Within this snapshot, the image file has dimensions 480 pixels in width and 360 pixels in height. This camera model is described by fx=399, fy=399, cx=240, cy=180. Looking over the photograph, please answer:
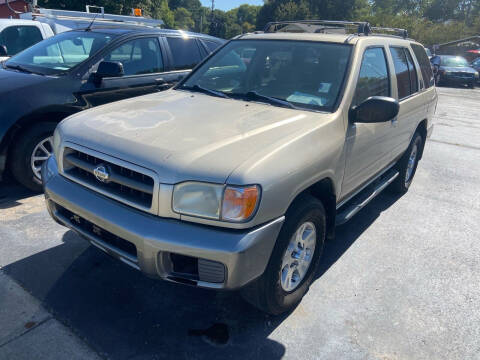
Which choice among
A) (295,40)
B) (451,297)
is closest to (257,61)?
(295,40)

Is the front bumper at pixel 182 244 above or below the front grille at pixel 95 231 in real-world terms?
above

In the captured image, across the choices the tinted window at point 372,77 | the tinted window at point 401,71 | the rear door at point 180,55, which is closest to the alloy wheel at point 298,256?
the tinted window at point 372,77

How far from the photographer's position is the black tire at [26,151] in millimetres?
4176

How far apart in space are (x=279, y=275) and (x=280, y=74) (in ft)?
5.75

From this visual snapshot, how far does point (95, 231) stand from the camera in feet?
8.29

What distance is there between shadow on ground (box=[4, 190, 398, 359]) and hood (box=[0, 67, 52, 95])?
1896 mm

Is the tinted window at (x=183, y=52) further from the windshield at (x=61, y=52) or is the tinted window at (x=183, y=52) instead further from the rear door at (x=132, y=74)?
the windshield at (x=61, y=52)

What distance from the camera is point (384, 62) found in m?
3.79

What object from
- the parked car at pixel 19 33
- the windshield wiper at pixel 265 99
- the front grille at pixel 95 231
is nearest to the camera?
the front grille at pixel 95 231

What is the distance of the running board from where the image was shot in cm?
332

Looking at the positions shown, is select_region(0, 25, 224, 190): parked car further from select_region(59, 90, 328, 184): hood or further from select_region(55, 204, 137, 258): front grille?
select_region(55, 204, 137, 258): front grille

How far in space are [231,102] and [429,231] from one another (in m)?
2.55

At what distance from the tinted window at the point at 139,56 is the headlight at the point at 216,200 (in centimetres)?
330

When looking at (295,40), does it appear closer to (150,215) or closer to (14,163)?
(150,215)
